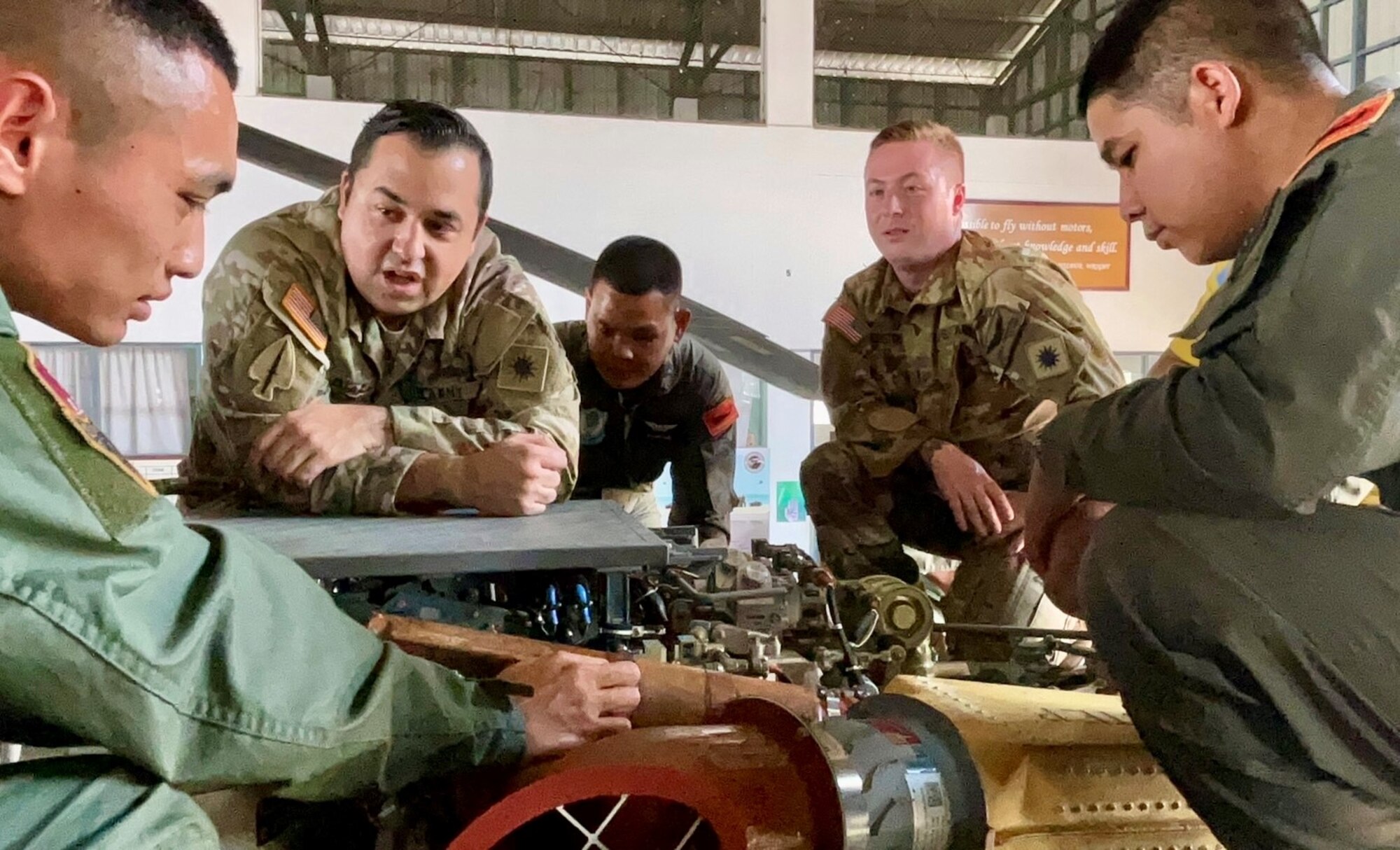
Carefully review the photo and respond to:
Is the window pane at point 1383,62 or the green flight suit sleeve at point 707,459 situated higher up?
the window pane at point 1383,62

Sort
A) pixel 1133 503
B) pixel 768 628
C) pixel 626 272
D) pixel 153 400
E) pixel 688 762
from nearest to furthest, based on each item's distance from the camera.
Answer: pixel 688 762 → pixel 1133 503 → pixel 768 628 → pixel 626 272 → pixel 153 400

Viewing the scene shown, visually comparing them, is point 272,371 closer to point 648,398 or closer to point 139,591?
point 139,591

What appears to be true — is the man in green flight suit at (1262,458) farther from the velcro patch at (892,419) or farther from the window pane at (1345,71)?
the window pane at (1345,71)

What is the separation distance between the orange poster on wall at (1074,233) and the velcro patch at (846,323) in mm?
1449

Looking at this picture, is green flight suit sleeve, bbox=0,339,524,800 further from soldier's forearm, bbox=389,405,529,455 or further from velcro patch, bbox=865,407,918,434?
velcro patch, bbox=865,407,918,434

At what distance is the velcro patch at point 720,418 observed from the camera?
293 cm

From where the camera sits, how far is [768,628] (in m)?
1.46

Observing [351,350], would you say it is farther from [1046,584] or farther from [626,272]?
[1046,584]

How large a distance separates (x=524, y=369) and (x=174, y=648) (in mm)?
1178

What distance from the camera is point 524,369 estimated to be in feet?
6.16

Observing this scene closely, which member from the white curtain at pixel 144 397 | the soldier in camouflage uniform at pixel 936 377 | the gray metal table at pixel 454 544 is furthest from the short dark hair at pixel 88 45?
the white curtain at pixel 144 397

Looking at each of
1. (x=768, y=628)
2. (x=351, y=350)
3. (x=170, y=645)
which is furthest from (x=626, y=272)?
(x=170, y=645)

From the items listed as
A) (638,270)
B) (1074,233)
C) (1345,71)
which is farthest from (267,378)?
(1345,71)

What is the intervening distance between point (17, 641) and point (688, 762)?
1.61ft
